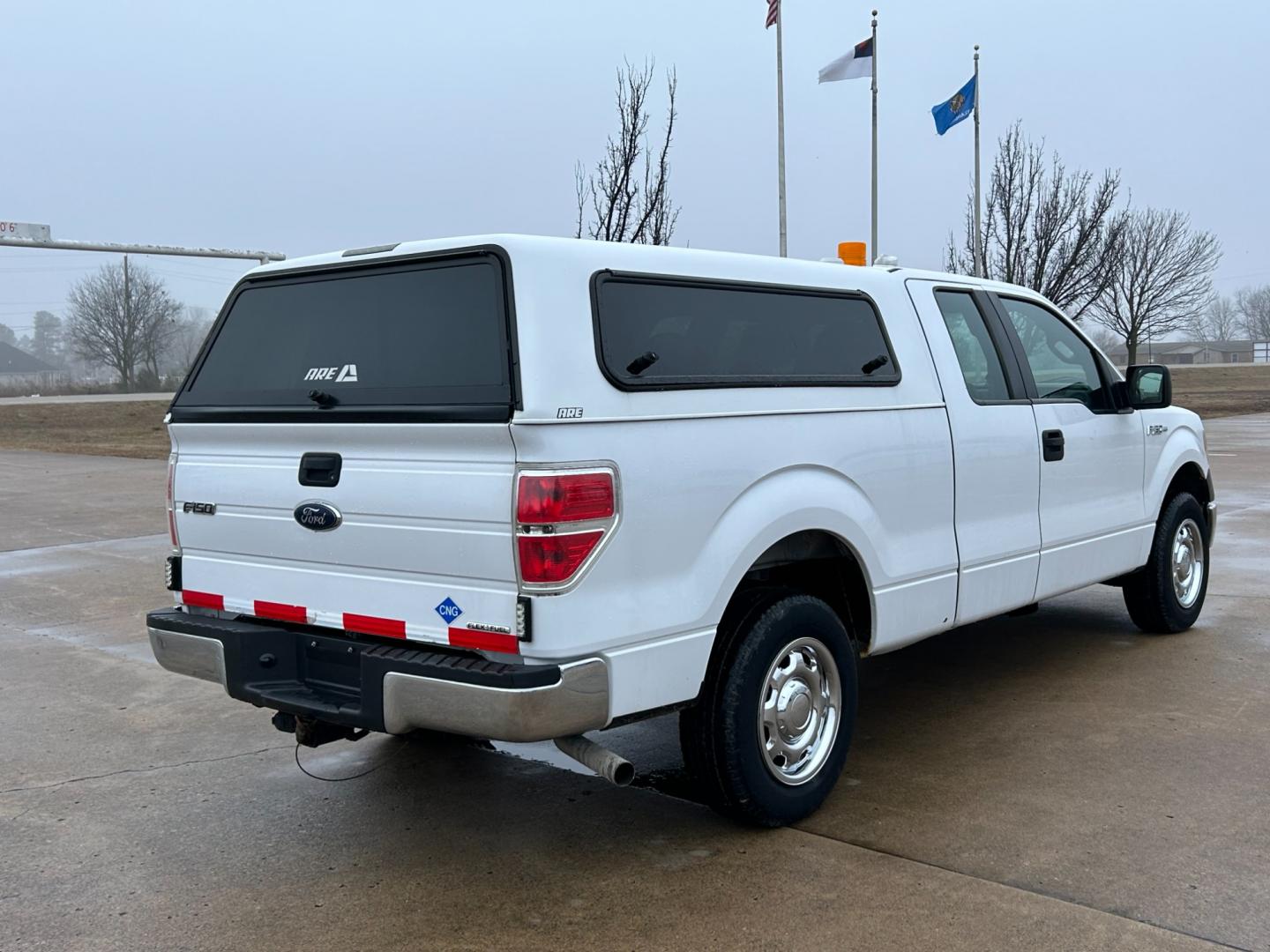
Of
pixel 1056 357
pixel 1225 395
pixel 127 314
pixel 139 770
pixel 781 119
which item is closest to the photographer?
pixel 139 770

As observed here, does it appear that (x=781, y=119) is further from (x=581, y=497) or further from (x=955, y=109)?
(x=581, y=497)

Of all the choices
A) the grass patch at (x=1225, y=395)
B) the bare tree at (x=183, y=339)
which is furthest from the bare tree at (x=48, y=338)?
the grass patch at (x=1225, y=395)

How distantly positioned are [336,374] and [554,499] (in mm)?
1031

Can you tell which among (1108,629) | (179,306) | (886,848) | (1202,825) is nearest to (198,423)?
(886,848)


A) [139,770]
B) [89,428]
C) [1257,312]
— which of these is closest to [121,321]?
[89,428]

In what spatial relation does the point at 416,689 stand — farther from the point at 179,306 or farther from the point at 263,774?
the point at 179,306

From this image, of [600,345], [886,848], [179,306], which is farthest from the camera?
[179,306]

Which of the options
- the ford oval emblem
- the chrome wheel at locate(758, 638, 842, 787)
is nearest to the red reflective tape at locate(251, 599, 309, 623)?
the ford oval emblem

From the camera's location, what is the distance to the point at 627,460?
11.5 feet

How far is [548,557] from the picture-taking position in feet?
10.8

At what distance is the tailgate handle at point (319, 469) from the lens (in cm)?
378

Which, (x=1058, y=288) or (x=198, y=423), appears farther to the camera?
(x=1058, y=288)

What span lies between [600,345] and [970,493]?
205 centimetres

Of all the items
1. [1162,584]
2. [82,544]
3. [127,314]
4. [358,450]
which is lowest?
[82,544]
